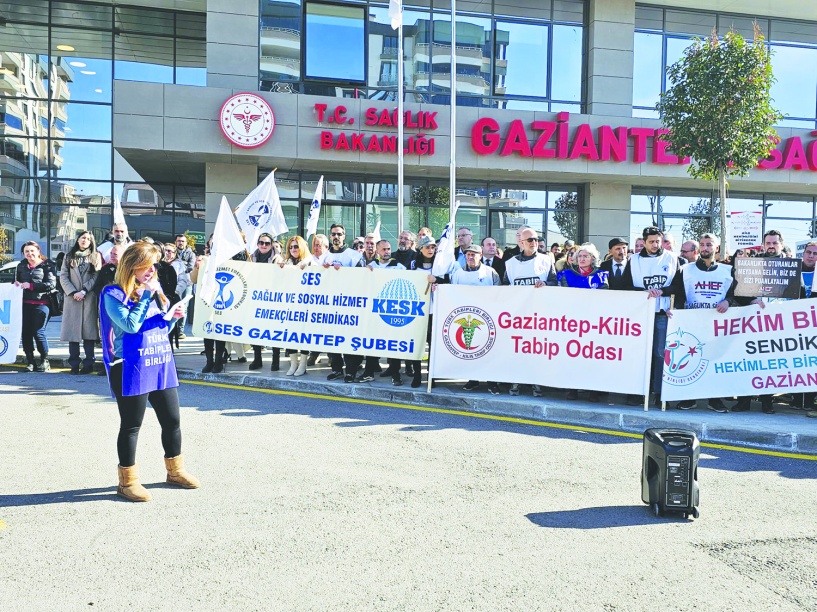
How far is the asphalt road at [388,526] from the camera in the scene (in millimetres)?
3738

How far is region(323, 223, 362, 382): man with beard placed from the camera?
9.88 m

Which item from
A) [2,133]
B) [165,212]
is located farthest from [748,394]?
[2,133]

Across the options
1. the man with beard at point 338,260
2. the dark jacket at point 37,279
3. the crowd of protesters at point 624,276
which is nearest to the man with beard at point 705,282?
the crowd of protesters at point 624,276

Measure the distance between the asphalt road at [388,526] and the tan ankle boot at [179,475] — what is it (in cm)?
9

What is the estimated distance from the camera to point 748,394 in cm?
820

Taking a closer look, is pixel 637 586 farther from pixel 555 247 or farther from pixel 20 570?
pixel 555 247

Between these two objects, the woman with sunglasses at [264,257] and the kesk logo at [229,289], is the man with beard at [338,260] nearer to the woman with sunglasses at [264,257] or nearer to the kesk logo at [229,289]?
the woman with sunglasses at [264,257]

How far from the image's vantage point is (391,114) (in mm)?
18047

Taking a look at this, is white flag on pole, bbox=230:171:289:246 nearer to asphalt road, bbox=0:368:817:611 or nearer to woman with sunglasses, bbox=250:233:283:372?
woman with sunglasses, bbox=250:233:283:372

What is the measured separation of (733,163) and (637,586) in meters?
11.7

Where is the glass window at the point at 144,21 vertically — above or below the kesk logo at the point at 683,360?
above

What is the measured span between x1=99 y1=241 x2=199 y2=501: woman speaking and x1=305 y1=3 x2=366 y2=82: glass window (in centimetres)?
1510

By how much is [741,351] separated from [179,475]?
20.4ft

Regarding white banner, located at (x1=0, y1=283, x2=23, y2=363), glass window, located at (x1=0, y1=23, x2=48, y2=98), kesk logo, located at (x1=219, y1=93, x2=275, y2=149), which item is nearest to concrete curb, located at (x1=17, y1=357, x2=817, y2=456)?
white banner, located at (x1=0, y1=283, x2=23, y2=363)
